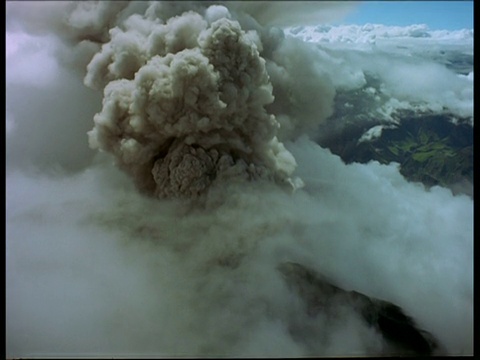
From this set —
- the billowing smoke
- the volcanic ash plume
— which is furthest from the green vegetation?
the volcanic ash plume

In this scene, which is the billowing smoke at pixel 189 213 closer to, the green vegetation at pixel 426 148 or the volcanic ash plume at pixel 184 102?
the volcanic ash plume at pixel 184 102

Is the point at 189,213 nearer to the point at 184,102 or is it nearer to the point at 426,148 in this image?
the point at 184,102

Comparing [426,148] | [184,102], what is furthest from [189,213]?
[426,148]

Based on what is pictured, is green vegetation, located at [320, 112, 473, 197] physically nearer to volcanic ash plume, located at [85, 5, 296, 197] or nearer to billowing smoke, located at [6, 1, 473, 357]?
billowing smoke, located at [6, 1, 473, 357]

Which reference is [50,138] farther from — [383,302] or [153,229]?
[383,302]

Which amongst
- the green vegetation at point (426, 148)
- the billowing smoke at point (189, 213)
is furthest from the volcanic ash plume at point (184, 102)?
the green vegetation at point (426, 148)
